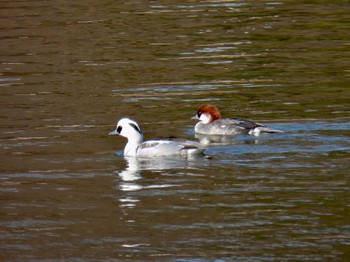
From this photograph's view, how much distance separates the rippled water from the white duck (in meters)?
0.15

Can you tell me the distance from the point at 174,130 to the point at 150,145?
5.75 ft

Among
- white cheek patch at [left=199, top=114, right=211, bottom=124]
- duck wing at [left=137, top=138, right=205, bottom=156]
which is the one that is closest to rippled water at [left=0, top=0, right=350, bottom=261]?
duck wing at [left=137, top=138, right=205, bottom=156]

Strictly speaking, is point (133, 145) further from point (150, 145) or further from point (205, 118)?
point (205, 118)

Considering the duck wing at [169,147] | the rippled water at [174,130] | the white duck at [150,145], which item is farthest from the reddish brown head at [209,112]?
the duck wing at [169,147]

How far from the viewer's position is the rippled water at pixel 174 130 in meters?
11.5

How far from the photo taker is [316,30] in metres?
26.0

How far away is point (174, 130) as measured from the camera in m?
17.3

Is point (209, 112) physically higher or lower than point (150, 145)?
higher

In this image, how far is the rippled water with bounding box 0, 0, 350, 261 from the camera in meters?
11.5

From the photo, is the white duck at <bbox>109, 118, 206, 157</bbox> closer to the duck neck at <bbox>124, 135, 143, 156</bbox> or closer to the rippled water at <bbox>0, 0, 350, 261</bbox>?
the duck neck at <bbox>124, 135, 143, 156</bbox>

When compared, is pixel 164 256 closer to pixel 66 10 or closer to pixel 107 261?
pixel 107 261

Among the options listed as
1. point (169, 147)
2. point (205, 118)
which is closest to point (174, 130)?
point (205, 118)

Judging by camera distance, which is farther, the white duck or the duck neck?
the duck neck

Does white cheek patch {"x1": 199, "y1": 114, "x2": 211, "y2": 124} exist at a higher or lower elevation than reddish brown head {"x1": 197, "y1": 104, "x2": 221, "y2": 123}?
lower
